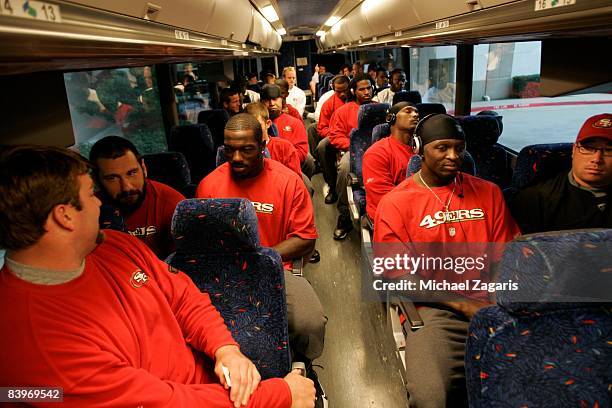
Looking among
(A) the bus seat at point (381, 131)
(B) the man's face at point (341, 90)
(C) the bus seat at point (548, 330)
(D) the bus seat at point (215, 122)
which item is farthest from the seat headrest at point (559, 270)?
(B) the man's face at point (341, 90)

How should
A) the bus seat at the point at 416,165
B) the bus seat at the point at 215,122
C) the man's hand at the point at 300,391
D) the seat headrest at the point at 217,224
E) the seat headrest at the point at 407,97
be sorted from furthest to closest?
the seat headrest at the point at 407,97
the bus seat at the point at 215,122
the bus seat at the point at 416,165
the seat headrest at the point at 217,224
the man's hand at the point at 300,391

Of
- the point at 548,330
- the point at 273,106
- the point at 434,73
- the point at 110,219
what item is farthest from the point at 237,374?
the point at 434,73

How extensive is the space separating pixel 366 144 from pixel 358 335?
228 centimetres

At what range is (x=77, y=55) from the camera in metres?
1.50

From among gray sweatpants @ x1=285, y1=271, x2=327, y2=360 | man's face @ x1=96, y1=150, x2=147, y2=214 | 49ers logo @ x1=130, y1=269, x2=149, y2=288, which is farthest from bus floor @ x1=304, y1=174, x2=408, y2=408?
man's face @ x1=96, y1=150, x2=147, y2=214

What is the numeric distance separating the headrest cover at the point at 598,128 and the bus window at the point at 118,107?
459 cm

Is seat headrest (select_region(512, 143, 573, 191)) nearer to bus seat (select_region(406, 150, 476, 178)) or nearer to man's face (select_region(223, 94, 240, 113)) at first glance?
bus seat (select_region(406, 150, 476, 178))

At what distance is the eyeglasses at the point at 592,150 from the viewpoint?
2191 millimetres

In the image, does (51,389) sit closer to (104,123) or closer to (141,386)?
(141,386)

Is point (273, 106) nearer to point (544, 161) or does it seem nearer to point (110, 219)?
point (544, 161)

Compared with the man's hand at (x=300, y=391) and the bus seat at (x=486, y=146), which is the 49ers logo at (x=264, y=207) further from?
the bus seat at (x=486, y=146)

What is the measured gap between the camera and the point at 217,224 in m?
1.80

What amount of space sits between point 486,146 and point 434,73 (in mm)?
6291

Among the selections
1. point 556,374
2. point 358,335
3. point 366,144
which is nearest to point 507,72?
point 366,144
